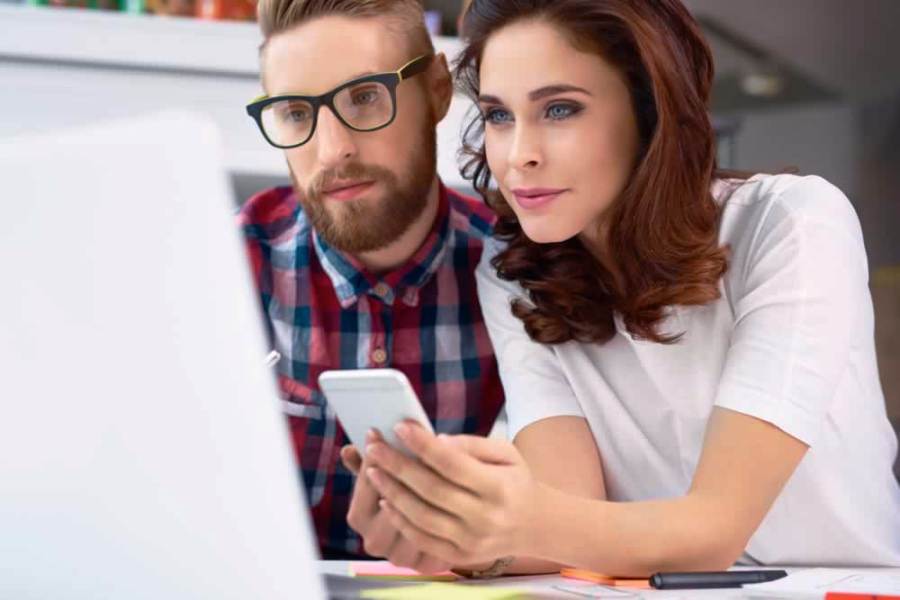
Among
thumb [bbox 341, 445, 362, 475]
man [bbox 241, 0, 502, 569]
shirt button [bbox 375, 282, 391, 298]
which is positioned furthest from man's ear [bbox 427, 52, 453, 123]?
thumb [bbox 341, 445, 362, 475]

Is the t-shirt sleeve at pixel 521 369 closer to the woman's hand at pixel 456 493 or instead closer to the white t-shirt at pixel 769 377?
the white t-shirt at pixel 769 377

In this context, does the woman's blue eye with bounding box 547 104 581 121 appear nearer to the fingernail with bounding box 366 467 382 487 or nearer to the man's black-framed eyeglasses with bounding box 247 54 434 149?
the man's black-framed eyeglasses with bounding box 247 54 434 149

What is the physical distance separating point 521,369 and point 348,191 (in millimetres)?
329

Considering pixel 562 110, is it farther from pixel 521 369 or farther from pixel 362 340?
pixel 362 340

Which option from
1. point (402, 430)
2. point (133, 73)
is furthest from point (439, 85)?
point (133, 73)

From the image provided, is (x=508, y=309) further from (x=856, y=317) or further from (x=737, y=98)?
(x=737, y=98)

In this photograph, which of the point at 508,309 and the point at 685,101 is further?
the point at 508,309

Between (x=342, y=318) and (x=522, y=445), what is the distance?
1.22ft

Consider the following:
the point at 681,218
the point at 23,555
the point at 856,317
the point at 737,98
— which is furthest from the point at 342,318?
the point at 737,98

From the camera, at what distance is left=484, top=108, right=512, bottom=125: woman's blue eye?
4.09 feet

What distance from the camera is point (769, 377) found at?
1.08m

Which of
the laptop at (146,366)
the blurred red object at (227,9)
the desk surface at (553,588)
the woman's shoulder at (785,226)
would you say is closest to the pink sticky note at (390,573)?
the desk surface at (553,588)

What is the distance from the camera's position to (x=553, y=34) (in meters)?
1.19

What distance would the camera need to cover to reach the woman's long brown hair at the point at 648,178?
1184 mm
